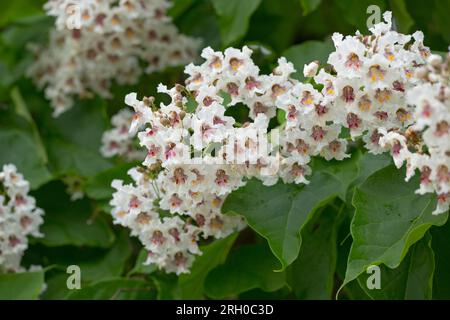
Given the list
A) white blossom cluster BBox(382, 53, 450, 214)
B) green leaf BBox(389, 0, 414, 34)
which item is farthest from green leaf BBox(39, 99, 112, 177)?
white blossom cluster BBox(382, 53, 450, 214)

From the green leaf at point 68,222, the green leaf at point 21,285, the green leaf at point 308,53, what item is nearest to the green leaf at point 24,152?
the green leaf at point 68,222

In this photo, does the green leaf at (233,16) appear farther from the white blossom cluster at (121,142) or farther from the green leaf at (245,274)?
the green leaf at (245,274)

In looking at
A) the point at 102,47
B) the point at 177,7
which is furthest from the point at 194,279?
the point at 177,7

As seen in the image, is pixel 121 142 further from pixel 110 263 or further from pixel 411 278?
pixel 411 278
